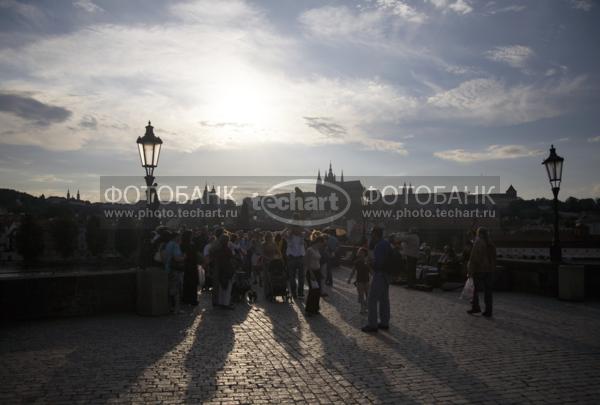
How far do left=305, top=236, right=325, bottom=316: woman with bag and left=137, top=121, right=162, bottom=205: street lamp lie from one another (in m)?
4.28

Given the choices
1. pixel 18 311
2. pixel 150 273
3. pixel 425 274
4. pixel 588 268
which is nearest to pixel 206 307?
pixel 150 273

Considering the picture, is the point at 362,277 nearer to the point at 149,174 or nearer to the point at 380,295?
the point at 380,295

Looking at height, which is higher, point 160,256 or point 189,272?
point 160,256

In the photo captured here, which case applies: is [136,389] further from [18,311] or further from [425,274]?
[425,274]

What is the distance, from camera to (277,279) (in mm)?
14125

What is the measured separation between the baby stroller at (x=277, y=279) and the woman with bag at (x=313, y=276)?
1.26m

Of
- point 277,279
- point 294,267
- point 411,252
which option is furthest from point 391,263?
point 411,252

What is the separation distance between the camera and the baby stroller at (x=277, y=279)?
14133mm

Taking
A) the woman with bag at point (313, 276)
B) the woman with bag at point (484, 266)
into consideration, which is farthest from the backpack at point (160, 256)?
the woman with bag at point (484, 266)

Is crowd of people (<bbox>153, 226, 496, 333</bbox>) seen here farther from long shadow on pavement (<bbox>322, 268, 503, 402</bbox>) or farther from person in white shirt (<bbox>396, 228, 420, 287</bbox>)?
long shadow on pavement (<bbox>322, 268, 503, 402</bbox>)

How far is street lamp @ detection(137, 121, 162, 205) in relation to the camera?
40.7ft

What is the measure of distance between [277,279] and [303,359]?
661 cm

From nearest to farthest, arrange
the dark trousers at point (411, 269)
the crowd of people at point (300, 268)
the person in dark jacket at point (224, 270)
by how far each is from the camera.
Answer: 1. the crowd of people at point (300, 268)
2. the person in dark jacket at point (224, 270)
3. the dark trousers at point (411, 269)

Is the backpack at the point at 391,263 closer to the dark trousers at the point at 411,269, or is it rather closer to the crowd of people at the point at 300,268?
the crowd of people at the point at 300,268
